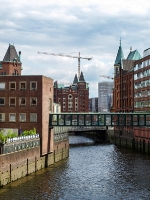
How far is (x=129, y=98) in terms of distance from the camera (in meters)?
134

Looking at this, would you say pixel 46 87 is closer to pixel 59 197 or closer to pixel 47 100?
pixel 47 100

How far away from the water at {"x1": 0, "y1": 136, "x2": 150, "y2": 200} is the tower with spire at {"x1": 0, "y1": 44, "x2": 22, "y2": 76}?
4998 cm

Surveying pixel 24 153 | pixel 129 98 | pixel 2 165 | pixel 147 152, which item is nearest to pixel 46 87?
pixel 24 153

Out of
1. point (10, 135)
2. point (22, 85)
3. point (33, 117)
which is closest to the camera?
point (10, 135)

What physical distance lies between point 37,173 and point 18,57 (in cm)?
6632

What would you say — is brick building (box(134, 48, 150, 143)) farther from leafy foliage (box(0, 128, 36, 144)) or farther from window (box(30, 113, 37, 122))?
leafy foliage (box(0, 128, 36, 144))

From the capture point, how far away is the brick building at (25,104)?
72688 millimetres

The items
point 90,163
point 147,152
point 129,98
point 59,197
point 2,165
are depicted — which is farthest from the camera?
point 129,98

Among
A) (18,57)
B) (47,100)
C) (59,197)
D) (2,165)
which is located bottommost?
(59,197)

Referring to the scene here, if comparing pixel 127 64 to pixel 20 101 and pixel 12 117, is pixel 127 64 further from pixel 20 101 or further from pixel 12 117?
pixel 12 117

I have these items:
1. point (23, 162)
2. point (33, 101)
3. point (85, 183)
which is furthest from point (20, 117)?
point (85, 183)

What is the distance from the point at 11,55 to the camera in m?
122

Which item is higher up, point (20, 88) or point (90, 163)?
point (20, 88)

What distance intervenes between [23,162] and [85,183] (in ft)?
34.8
